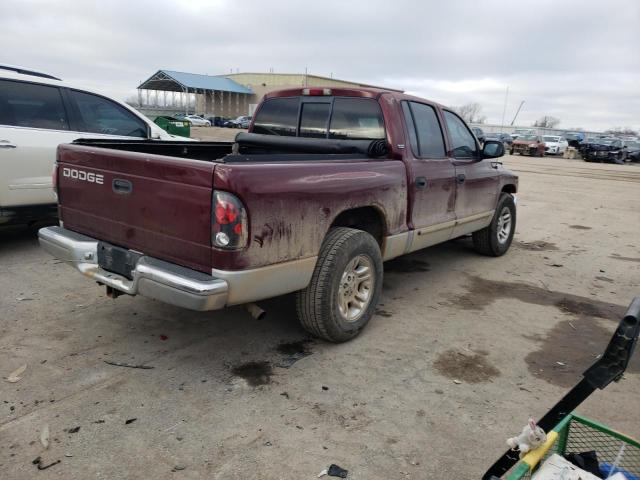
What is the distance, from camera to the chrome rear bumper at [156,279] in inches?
109

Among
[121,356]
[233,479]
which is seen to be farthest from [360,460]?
[121,356]

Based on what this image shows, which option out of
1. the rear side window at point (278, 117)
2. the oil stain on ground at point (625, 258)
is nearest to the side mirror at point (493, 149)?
the rear side window at point (278, 117)

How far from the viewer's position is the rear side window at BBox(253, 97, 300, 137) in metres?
4.91

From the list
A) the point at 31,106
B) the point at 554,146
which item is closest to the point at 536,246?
the point at 31,106

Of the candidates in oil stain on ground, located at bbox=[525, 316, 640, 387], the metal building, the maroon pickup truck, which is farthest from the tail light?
the metal building

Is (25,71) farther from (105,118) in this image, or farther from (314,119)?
(314,119)

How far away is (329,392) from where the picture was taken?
312 centimetres

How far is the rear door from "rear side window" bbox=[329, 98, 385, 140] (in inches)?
11.5

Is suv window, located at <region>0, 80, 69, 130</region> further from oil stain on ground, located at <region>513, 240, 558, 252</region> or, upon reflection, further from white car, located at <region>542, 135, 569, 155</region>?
white car, located at <region>542, 135, 569, 155</region>

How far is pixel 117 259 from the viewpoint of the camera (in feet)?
10.5

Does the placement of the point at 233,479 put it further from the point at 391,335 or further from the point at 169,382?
the point at 391,335

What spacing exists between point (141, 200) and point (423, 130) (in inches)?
107

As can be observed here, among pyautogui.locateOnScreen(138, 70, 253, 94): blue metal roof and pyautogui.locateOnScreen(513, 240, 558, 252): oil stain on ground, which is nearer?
pyautogui.locateOnScreen(513, 240, 558, 252): oil stain on ground

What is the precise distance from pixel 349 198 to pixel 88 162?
5.93ft
